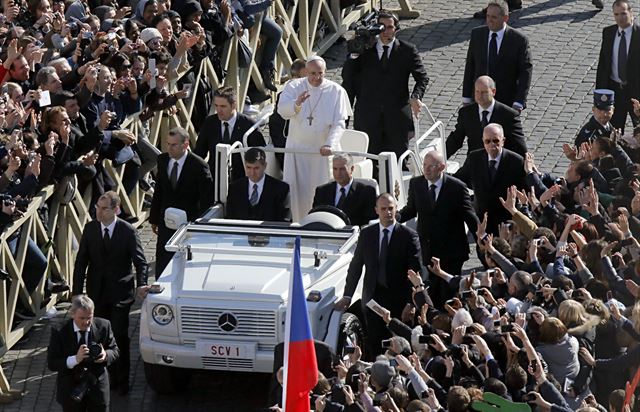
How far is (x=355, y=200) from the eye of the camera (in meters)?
17.3

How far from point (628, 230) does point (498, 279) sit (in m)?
1.17

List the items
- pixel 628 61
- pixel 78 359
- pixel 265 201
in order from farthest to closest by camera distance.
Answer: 1. pixel 628 61
2. pixel 265 201
3. pixel 78 359

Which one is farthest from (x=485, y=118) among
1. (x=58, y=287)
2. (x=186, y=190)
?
(x=58, y=287)

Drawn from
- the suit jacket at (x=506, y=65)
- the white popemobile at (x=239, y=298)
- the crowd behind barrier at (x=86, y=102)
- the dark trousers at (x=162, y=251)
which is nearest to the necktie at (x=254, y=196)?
the white popemobile at (x=239, y=298)

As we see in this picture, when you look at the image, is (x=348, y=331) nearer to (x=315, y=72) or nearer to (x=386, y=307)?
(x=386, y=307)

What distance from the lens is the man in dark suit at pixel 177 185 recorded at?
17906 millimetres

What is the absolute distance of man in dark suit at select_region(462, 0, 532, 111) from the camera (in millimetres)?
20391

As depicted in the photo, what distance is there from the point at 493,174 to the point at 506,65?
9.89 ft

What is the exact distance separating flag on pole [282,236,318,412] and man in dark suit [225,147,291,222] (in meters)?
3.87

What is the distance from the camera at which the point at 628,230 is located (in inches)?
593

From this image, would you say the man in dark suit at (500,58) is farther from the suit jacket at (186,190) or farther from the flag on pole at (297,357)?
the flag on pole at (297,357)

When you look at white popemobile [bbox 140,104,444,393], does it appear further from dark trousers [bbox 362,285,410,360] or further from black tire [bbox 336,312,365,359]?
dark trousers [bbox 362,285,410,360]

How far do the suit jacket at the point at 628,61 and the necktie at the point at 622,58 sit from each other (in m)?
0.05

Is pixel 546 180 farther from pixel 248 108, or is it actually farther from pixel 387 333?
pixel 248 108
